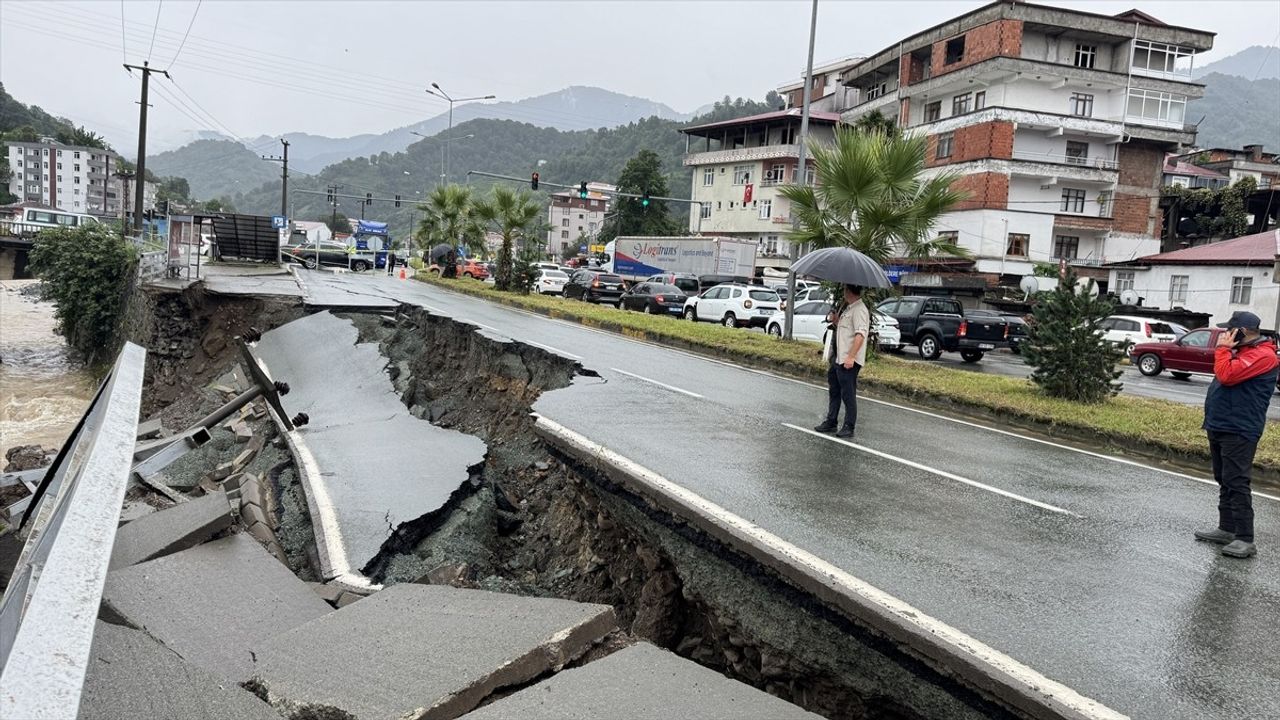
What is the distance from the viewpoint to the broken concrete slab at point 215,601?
382 centimetres

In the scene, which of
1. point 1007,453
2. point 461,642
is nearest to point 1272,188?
point 1007,453

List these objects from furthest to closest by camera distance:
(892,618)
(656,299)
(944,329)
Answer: (656,299) → (944,329) → (892,618)

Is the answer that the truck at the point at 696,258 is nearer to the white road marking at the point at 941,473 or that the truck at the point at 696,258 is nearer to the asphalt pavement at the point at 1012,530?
the asphalt pavement at the point at 1012,530

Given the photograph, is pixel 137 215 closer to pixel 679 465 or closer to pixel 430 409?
pixel 430 409

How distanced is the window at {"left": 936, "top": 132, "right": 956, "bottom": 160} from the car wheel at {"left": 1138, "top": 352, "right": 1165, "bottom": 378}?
26.7m

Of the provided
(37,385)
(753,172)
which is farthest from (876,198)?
(753,172)

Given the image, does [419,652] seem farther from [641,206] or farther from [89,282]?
[641,206]

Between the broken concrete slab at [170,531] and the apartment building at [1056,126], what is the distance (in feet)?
148

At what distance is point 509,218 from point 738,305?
1027 cm

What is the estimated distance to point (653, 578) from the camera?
5.30 meters

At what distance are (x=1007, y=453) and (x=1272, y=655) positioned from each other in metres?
4.95

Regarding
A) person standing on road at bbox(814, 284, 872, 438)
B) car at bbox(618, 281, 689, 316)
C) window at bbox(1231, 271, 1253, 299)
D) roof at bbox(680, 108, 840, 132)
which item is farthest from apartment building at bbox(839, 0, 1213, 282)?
person standing on road at bbox(814, 284, 872, 438)

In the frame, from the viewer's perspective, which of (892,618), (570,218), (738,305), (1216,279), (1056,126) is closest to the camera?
(892,618)

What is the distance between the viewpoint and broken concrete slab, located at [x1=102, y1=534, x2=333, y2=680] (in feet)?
12.5
